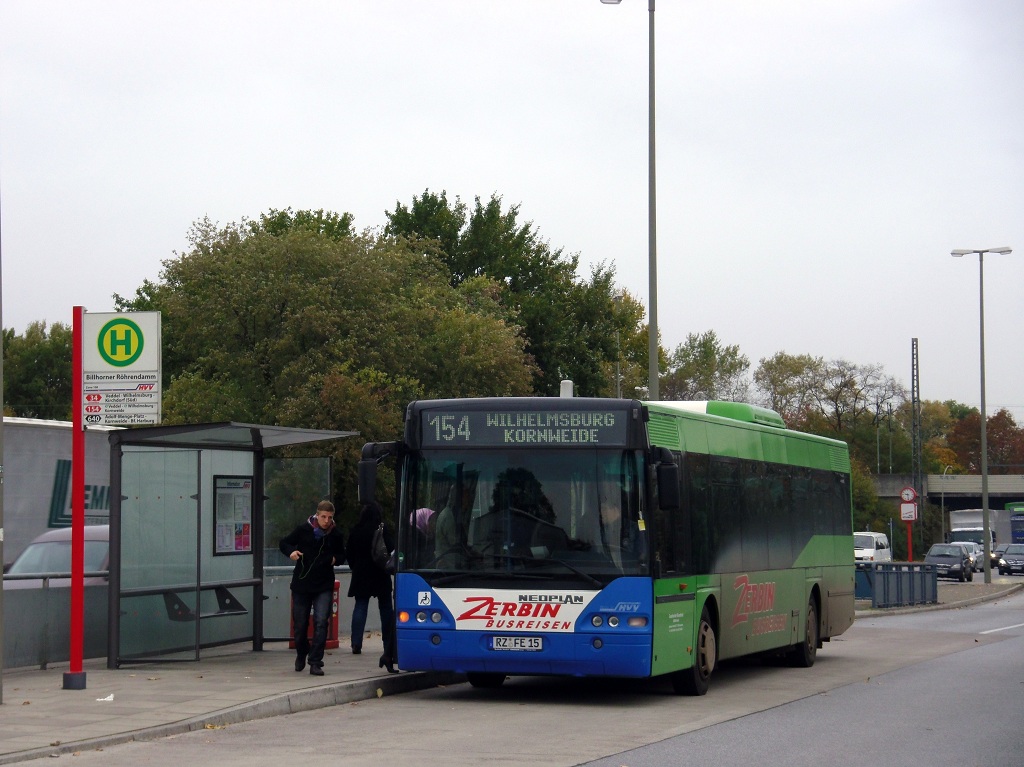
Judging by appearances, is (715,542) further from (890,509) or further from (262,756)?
(890,509)

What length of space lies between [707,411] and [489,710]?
4.80m

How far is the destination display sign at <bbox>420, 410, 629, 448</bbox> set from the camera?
44.5 feet

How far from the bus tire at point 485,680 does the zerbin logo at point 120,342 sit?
4.63m

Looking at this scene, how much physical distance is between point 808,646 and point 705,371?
81.5 meters

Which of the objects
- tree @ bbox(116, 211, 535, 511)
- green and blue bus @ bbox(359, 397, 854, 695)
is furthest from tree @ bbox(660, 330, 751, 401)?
green and blue bus @ bbox(359, 397, 854, 695)

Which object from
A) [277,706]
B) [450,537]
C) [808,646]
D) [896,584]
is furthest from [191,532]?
[896,584]

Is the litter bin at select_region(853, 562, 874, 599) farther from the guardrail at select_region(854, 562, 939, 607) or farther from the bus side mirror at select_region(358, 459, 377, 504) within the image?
the bus side mirror at select_region(358, 459, 377, 504)

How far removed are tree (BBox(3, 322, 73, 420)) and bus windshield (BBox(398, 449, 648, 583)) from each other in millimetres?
65271

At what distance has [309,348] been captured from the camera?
44500 mm

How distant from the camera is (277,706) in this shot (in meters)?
12.5

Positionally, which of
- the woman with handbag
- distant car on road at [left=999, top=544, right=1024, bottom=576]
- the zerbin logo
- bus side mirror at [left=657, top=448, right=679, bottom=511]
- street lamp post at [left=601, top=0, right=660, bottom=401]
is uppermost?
street lamp post at [left=601, top=0, right=660, bottom=401]

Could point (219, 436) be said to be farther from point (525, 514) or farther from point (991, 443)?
point (991, 443)

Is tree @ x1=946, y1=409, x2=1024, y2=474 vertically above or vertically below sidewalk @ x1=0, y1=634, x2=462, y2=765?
above

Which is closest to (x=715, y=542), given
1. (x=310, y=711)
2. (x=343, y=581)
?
(x=310, y=711)
